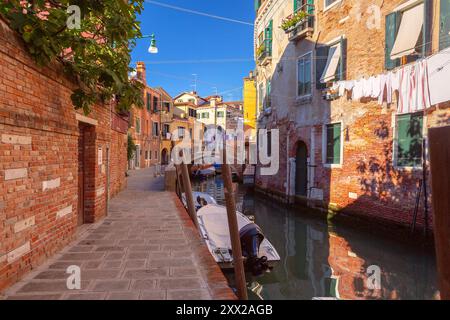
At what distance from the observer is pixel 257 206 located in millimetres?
15734

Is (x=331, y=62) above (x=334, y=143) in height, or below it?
above

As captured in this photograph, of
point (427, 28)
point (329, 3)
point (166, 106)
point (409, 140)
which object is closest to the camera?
point (427, 28)

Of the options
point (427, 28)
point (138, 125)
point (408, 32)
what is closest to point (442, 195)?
point (427, 28)

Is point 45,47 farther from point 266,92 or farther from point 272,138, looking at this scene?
point 266,92

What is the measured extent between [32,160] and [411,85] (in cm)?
859

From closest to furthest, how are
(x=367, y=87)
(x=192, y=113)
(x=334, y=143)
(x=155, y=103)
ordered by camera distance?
(x=367, y=87) → (x=334, y=143) → (x=155, y=103) → (x=192, y=113)

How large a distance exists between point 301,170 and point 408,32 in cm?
692

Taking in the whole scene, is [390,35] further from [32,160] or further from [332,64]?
[32,160]

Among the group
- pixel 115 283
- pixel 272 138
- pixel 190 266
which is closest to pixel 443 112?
pixel 190 266

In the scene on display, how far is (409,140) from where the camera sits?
841 centimetres

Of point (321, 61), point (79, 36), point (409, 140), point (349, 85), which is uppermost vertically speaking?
point (321, 61)

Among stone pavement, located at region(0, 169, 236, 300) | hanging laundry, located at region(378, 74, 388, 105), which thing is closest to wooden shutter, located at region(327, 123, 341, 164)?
hanging laundry, located at region(378, 74, 388, 105)

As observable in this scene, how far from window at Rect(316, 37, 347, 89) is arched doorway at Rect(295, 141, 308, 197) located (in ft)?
9.71

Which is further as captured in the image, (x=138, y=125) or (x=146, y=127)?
(x=146, y=127)
